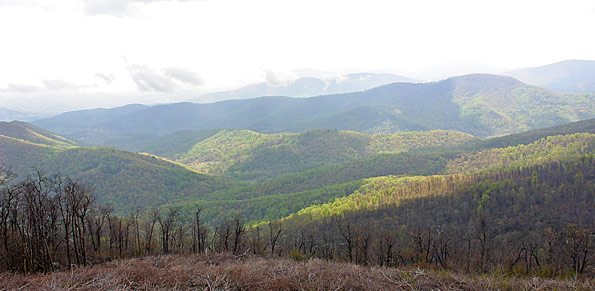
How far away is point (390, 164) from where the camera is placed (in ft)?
609

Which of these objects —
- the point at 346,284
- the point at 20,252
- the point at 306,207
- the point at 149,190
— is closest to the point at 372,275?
the point at 346,284

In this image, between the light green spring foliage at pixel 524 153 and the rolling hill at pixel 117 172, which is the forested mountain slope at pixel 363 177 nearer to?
the light green spring foliage at pixel 524 153

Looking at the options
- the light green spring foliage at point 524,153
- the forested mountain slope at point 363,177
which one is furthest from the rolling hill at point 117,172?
the light green spring foliage at point 524,153

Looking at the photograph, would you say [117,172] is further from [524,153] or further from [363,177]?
[524,153]

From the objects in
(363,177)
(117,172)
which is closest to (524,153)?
(363,177)

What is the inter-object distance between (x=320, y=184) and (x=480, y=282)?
506 feet

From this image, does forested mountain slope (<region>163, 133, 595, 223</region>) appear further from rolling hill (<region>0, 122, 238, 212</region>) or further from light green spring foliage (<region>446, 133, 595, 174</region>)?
rolling hill (<region>0, 122, 238, 212</region>)

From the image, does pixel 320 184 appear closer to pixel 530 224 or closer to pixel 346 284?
pixel 530 224

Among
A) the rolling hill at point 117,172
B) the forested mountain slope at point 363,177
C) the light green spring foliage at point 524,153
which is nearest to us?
the forested mountain slope at point 363,177

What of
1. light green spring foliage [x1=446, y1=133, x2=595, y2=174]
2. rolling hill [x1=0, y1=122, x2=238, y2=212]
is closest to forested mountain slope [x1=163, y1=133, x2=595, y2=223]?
light green spring foliage [x1=446, y1=133, x2=595, y2=174]

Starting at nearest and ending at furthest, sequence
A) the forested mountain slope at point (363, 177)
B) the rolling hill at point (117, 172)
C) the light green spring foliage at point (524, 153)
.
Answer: the forested mountain slope at point (363, 177), the light green spring foliage at point (524, 153), the rolling hill at point (117, 172)

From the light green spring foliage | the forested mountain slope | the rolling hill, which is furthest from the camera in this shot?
the rolling hill

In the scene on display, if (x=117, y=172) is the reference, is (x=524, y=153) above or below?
below

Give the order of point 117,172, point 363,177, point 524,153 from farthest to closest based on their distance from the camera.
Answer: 1. point 363,177
2. point 117,172
3. point 524,153
